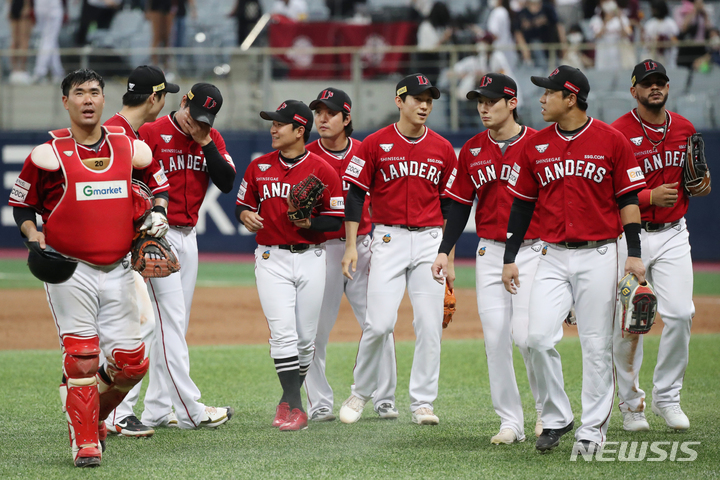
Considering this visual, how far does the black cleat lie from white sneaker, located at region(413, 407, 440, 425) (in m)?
1.03

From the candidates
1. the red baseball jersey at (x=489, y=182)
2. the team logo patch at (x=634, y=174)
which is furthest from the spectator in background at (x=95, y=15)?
the team logo patch at (x=634, y=174)

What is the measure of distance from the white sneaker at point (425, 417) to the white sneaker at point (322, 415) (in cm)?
65

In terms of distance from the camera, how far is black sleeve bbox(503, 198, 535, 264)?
5223 mm

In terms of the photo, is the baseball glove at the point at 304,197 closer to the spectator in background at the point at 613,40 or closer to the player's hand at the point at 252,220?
the player's hand at the point at 252,220

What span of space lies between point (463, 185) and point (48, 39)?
14.1 metres

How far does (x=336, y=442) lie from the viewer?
17.9 ft

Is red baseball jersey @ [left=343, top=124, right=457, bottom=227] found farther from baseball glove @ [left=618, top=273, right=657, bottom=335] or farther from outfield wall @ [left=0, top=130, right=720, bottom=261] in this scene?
outfield wall @ [left=0, top=130, right=720, bottom=261]

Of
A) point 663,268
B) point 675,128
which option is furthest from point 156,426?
point 675,128

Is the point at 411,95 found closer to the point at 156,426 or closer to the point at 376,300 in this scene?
the point at 376,300

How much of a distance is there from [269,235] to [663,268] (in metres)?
2.76

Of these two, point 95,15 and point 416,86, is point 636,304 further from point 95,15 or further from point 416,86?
point 95,15

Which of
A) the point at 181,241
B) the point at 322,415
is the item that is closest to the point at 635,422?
the point at 322,415

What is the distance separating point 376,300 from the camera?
19.6 ft
